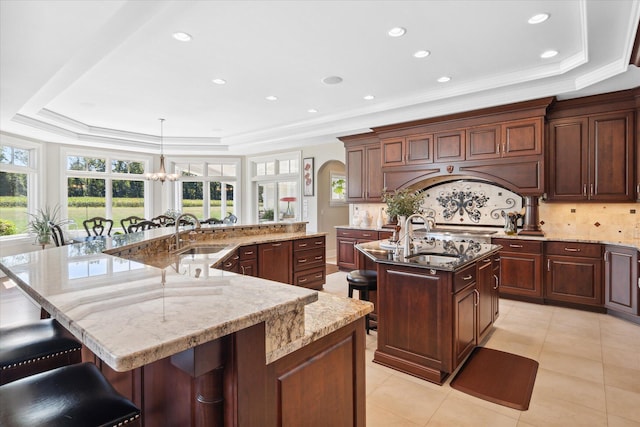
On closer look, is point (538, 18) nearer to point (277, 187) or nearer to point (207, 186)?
point (277, 187)

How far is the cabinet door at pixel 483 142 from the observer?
4.73m

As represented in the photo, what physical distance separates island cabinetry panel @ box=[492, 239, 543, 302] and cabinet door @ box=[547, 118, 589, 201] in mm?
793

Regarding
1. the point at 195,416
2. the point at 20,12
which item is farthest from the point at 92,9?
the point at 195,416

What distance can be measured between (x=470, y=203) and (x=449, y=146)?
1.05m

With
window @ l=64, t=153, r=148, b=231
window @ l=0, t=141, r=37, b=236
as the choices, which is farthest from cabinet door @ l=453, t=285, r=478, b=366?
window @ l=64, t=153, r=148, b=231

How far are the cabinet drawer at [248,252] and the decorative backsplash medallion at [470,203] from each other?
3.26 m

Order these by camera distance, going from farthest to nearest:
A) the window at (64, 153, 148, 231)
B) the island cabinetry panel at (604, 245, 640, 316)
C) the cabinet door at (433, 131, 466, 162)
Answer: the window at (64, 153, 148, 231) < the cabinet door at (433, 131, 466, 162) < the island cabinetry panel at (604, 245, 640, 316)

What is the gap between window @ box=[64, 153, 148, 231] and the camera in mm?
7707

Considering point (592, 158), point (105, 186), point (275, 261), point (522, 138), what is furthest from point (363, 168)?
point (105, 186)

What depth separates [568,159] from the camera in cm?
442

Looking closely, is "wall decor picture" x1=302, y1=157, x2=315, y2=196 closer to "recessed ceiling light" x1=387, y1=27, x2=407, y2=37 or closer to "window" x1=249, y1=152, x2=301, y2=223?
"window" x1=249, y1=152, x2=301, y2=223

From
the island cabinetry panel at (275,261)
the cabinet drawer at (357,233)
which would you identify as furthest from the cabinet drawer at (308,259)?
the cabinet drawer at (357,233)

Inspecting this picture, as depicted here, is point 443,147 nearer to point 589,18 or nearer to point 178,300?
point 589,18

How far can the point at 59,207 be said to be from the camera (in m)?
7.35
